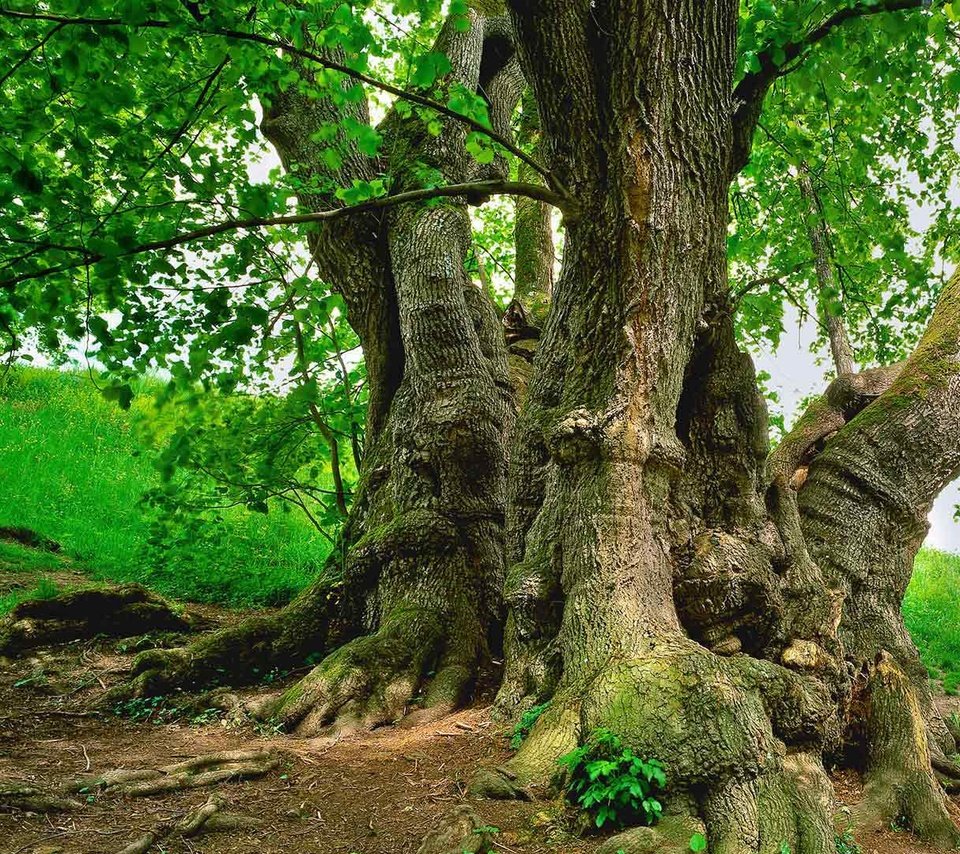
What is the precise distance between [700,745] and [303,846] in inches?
69.2

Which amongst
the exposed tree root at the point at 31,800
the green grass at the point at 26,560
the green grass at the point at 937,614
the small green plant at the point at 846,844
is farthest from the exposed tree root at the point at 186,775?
the green grass at the point at 937,614

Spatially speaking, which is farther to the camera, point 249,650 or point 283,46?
point 249,650

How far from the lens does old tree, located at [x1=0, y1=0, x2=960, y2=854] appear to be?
3.26 meters

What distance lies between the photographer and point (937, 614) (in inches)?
464

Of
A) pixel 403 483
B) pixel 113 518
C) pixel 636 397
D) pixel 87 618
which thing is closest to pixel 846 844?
pixel 636 397

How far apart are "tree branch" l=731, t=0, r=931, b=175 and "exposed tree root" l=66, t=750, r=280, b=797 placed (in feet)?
16.5

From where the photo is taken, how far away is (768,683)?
147 inches

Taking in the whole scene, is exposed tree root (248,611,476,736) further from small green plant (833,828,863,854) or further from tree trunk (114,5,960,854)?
small green plant (833,828,863,854)

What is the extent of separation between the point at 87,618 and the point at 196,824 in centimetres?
432

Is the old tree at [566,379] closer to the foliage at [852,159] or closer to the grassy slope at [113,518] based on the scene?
the foliage at [852,159]

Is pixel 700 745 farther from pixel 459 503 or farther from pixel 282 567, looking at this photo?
pixel 282 567

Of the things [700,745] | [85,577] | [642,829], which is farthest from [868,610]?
[85,577]

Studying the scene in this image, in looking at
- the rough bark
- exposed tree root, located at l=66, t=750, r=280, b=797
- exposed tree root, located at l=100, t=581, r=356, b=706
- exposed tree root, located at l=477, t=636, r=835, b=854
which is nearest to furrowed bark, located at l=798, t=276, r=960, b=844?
exposed tree root, located at l=477, t=636, r=835, b=854

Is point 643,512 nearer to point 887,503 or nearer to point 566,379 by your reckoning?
point 566,379
